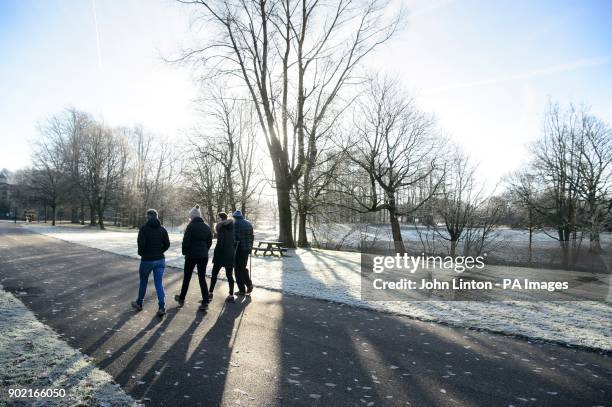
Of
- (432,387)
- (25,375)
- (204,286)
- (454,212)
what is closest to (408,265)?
(454,212)

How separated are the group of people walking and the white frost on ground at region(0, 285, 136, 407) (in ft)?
6.01

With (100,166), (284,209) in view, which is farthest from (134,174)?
(284,209)

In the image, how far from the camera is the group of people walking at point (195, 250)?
7.15 metres

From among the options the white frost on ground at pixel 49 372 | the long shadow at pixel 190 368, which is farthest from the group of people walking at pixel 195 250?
the white frost on ground at pixel 49 372

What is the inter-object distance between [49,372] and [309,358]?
3090 millimetres

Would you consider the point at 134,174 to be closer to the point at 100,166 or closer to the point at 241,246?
the point at 100,166

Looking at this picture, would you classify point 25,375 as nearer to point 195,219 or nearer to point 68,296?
point 195,219

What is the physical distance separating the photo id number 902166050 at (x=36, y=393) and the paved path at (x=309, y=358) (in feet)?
1.85

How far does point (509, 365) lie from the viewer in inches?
193

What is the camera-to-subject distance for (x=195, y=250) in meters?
7.58

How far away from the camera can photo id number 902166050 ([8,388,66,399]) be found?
365 centimetres

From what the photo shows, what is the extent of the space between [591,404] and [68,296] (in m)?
9.46

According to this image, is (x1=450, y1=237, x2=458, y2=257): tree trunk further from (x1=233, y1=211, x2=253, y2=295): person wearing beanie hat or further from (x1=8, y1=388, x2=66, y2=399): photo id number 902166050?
(x1=8, y1=388, x2=66, y2=399): photo id number 902166050

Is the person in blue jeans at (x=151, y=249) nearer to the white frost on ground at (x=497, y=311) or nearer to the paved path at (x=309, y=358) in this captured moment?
the paved path at (x=309, y=358)
